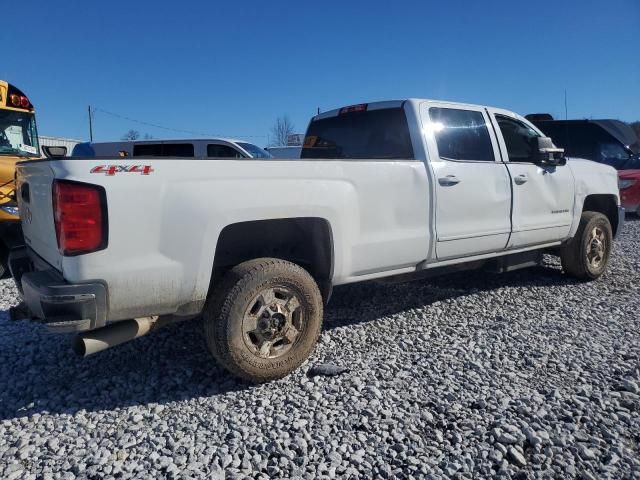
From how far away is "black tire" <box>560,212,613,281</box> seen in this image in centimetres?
583

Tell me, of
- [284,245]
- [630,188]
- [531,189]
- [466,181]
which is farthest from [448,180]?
[630,188]

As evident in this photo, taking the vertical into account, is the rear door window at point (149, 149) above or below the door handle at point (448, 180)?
above

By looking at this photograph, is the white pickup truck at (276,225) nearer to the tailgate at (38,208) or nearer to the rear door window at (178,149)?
the tailgate at (38,208)

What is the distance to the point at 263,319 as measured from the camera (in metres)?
3.27

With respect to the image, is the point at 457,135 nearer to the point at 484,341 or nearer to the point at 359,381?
the point at 484,341

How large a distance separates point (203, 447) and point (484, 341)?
2.43m

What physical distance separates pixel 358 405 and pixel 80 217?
1916 millimetres

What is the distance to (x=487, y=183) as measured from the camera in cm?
454

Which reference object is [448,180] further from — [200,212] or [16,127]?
[16,127]

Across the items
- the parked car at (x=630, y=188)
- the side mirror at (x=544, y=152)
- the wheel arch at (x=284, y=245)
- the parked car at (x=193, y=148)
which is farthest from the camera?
the parked car at (x=630, y=188)

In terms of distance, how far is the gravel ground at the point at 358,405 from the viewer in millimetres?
2490

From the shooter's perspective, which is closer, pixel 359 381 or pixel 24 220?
pixel 359 381

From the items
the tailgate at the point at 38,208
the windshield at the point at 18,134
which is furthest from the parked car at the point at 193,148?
the tailgate at the point at 38,208

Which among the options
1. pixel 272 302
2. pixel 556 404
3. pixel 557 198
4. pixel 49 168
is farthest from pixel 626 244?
pixel 49 168
